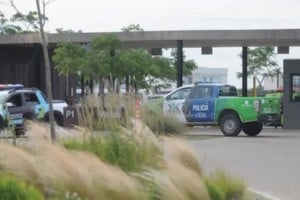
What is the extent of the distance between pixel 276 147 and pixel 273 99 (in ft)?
19.5

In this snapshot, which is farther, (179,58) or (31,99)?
(179,58)

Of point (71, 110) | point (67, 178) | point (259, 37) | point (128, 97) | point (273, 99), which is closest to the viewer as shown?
point (67, 178)

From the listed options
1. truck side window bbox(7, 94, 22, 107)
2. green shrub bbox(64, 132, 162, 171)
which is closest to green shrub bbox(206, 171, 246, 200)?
green shrub bbox(64, 132, 162, 171)

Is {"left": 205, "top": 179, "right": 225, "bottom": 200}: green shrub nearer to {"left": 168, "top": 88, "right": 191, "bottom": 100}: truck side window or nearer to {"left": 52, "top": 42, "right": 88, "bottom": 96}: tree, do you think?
{"left": 168, "top": 88, "right": 191, "bottom": 100}: truck side window

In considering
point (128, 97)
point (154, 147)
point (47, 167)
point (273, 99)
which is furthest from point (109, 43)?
point (47, 167)

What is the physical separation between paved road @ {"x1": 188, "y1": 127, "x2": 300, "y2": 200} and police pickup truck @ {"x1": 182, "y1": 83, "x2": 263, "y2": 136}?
1075mm

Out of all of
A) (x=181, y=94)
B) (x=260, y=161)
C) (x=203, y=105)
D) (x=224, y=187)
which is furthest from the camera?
(x=181, y=94)

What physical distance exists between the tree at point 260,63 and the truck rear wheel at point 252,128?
35.3 meters

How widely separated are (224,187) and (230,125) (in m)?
20.0

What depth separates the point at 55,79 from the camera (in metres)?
50.2

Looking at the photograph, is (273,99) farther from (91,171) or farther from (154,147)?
(91,171)

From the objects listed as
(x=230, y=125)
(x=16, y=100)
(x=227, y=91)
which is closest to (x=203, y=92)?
(x=227, y=91)

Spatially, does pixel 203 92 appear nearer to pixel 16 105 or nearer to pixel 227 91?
pixel 227 91

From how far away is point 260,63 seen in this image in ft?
216
